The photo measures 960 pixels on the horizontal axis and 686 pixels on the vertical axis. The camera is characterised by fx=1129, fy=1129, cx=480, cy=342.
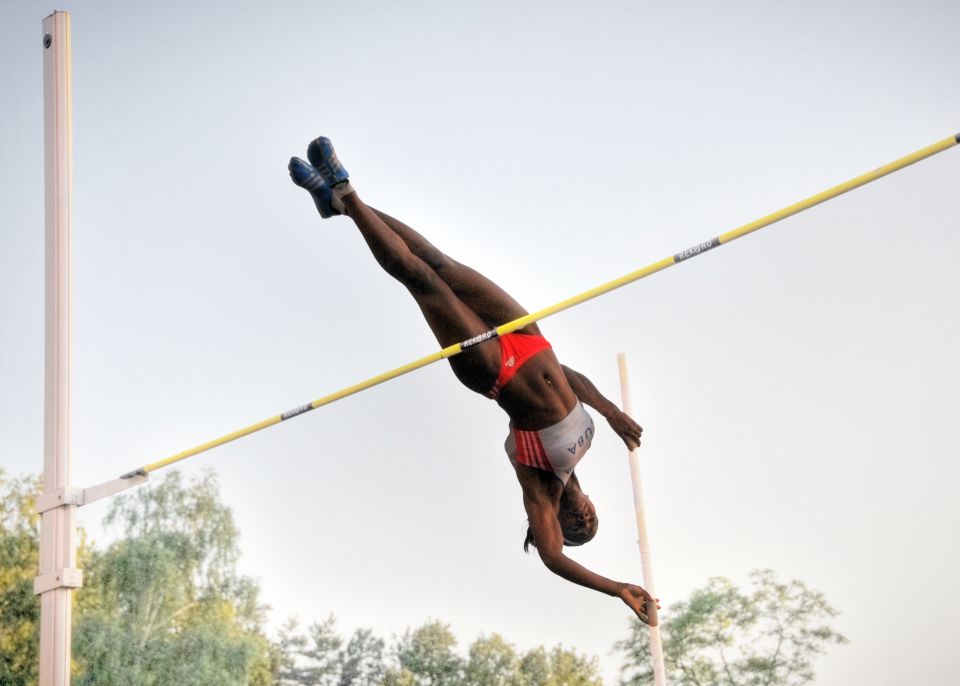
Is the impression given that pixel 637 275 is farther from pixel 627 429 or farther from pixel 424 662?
pixel 424 662

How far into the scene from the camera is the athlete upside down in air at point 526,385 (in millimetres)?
3268

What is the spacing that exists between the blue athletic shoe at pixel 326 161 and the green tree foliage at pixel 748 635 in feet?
6.21

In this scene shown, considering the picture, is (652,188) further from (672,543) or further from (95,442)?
(95,442)

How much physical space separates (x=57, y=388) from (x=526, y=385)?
5.46 feet

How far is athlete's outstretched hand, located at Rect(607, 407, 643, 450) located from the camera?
11.9 feet

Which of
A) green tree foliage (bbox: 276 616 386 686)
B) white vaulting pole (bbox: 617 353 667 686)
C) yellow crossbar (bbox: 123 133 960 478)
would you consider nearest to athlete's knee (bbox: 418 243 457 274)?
yellow crossbar (bbox: 123 133 960 478)

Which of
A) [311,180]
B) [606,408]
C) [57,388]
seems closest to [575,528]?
[606,408]

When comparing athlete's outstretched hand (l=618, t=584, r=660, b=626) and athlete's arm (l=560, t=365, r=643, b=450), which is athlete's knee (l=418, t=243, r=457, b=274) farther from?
athlete's outstretched hand (l=618, t=584, r=660, b=626)

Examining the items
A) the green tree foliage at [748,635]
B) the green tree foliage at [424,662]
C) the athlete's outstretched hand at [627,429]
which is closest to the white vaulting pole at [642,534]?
the athlete's outstretched hand at [627,429]

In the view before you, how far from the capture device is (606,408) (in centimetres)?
370

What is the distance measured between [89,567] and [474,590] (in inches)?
110

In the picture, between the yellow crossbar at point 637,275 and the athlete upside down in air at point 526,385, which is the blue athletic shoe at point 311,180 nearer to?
the athlete upside down in air at point 526,385

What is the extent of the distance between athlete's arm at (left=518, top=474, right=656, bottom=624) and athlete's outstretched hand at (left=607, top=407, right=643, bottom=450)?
32 cm

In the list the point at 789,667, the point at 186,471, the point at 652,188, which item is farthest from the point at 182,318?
the point at 789,667
